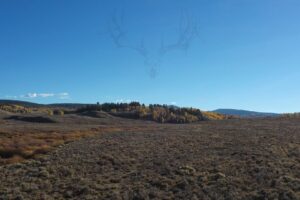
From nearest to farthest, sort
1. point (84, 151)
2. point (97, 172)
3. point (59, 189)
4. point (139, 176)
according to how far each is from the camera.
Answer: point (59, 189) → point (139, 176) → point (97, 172) → point (84, 151)

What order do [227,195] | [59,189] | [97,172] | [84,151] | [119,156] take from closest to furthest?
1. [227,195]
2. [59,189]
3. [97,172]
4. [119,156]
5. [84,151]

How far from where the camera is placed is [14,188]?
3347 centimetres

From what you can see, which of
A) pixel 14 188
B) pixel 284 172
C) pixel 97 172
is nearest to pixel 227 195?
pixel 284 172

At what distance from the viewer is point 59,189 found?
32.8 metres

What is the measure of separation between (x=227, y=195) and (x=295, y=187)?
466cm

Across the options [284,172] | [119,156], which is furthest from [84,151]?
[284,172]

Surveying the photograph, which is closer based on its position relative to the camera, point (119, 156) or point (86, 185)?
point (86, 185)

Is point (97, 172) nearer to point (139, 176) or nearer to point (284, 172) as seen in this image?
point (139, 176)

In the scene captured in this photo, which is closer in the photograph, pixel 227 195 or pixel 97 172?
pixel 227 195

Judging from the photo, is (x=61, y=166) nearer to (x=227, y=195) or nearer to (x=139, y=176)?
(x=139, y=176)

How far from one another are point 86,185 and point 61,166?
296 inches

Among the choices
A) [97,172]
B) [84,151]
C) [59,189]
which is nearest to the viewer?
[59,189]

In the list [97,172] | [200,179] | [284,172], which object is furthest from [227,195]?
[97,172]

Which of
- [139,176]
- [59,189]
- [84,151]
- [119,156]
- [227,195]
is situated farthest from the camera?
[84,151]
